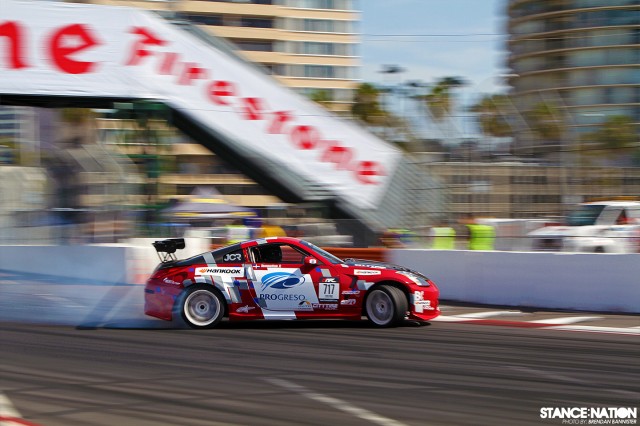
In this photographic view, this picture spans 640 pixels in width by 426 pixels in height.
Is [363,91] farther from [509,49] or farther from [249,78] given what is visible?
[249,78]

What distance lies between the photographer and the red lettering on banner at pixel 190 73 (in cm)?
1984

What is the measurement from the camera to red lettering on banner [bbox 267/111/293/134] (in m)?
20.7

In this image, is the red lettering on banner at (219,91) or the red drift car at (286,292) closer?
the red drift car at (286,292)

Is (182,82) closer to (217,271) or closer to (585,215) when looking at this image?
(585,215)

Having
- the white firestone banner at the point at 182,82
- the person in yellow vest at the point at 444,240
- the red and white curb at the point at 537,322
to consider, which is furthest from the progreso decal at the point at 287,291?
the white firestone banner at the point at 182,82

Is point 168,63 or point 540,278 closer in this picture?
point 540,278

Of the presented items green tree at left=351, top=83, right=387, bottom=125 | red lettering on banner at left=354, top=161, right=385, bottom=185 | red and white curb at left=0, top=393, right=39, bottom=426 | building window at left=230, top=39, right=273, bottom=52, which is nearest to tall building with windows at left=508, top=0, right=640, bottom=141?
green tree at left=351, top=83, right=387, bottom=125

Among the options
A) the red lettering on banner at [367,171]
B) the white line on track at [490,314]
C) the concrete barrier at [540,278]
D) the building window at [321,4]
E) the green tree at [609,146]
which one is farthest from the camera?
the building window at [321,4]

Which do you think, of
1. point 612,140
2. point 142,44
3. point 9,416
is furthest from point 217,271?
point 142,44

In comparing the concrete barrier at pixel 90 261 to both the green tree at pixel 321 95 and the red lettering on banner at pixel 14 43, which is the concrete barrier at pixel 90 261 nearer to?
the red lettering on banner at pixel 14 43

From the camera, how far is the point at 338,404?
6.48m

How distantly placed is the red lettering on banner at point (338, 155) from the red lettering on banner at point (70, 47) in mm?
5914

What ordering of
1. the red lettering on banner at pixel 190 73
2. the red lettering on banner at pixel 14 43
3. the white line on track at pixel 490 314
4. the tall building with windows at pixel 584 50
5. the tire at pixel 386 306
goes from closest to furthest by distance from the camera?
the tire at pixel 386 306 → the white line on track at pixel 490 314 → the red lettering on banner at pixel 14 43 → the red lettering on banner at pixel 190 73 → the tall building with windows at pixel 584 50

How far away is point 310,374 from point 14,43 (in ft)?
45.2
